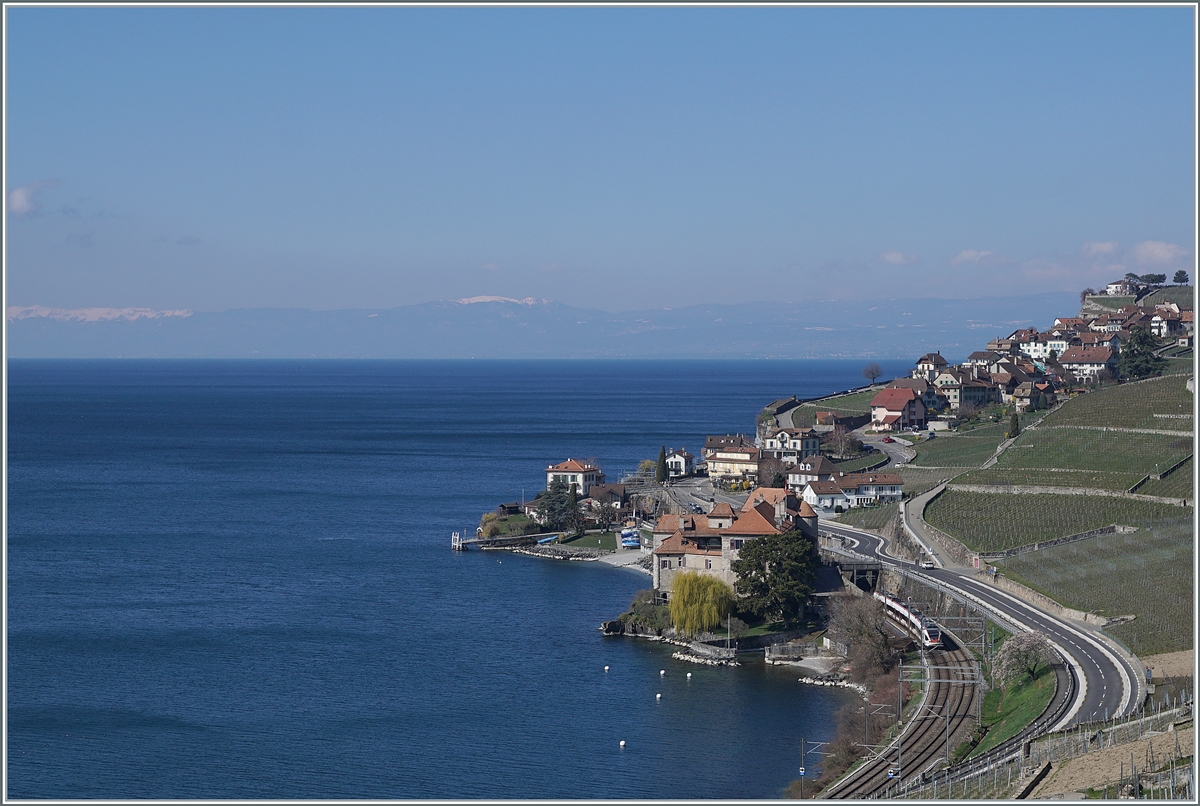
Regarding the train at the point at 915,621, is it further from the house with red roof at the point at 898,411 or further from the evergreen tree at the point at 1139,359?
the evergreen tree at the point at 1139,359

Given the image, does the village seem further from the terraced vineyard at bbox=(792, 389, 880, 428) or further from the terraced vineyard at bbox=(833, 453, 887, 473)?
the terraced vineyard at bbox=(792, 389, 880, 428)

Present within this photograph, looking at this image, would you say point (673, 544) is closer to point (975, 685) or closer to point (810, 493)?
point (975, 685)

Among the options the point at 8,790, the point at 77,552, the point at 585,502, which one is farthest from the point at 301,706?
the point at 585,502

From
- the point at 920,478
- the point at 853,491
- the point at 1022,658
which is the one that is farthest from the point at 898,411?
the point at 1022,658

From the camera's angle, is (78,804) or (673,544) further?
(673,544)

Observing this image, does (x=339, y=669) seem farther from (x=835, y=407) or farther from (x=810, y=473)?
(x=835, y=407)

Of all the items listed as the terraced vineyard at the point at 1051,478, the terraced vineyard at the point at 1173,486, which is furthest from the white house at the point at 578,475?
the terraced vineyard at the point at 1173,486
